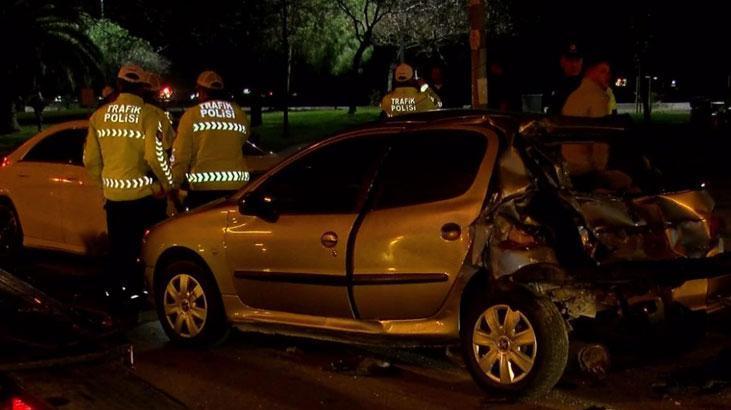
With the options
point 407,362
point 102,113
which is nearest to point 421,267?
point 407,362

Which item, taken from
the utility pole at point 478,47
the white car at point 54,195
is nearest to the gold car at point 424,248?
the white car at point 54,195

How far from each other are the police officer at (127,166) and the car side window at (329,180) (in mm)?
1555

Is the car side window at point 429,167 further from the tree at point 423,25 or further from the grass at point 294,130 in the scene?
the tree at point 423,25

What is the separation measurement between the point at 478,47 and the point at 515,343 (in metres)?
4.88

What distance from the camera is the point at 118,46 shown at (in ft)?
126

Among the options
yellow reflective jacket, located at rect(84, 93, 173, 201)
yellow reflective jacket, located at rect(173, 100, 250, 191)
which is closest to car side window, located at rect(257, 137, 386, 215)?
yellow reflective jacket, located at rect(84, 93, 173, 201)

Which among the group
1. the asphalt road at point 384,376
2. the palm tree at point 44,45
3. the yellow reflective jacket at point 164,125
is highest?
the palm tree at point 44,45

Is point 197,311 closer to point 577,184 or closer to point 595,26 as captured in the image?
point 577,184

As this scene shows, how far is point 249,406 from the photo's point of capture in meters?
5.89

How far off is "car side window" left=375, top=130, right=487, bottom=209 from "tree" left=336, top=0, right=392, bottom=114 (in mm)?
32455

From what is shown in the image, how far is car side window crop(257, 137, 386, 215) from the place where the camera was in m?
6.40

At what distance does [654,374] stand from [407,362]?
5.03 feet

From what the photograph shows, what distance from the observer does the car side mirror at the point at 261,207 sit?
21.8 feet

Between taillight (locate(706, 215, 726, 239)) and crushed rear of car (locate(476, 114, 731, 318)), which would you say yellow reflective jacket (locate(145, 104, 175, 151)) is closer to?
crushed rear of car (locate(476, 114, 731, 318))
